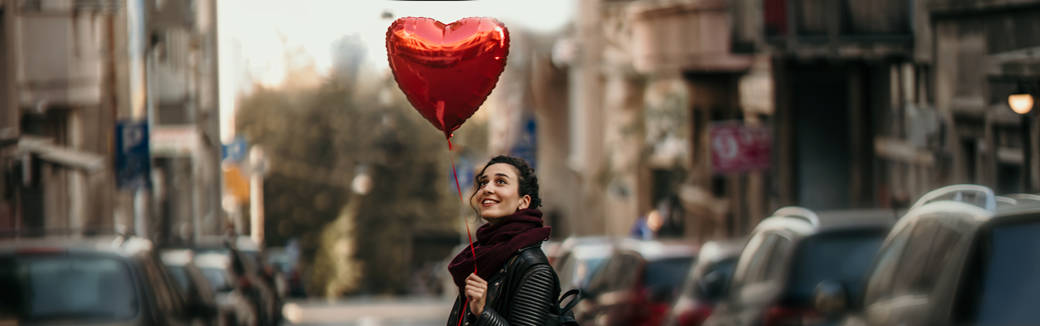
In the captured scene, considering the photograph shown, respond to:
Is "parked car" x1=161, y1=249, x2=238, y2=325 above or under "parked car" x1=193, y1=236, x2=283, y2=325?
above

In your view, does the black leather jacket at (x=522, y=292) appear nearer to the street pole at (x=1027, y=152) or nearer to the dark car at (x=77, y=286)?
the dark car at (x=77, y=286)

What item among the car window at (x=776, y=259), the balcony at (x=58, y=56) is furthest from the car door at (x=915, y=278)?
the balcony at (x=58, y=56)

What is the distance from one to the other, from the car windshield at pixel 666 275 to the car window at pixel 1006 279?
8.69 metres

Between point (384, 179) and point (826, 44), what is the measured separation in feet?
128

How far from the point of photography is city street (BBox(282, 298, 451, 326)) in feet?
115

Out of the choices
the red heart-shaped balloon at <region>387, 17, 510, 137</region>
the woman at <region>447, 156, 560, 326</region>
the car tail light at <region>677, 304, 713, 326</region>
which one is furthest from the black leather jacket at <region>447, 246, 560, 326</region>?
the car tail light at <region>677, 304, 713, 326</region>

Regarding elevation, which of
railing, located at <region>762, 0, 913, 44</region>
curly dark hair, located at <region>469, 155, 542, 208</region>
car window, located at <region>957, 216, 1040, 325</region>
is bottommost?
car window, located at <region>957, 216, 1040, 325</region>

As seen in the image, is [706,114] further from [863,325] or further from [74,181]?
[863,325]

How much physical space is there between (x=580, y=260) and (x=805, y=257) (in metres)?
4.46

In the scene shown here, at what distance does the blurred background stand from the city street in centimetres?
20

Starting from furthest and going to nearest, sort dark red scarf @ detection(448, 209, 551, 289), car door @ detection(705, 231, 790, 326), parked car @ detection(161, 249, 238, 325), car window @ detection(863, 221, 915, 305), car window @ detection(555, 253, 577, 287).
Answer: car window @ detection(555, 253, 577, 287) → parked car @ detection(161, 249, 238, 325) → car door @ detection(705, 231, 790, 326) → car window @ detection(863, 221, 915, 305) → dark red scarf @ detection(448, 209, 551, 289)

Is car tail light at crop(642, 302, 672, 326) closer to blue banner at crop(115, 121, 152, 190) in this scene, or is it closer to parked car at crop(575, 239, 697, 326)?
parked car at crop(575, 239, 697, 326)

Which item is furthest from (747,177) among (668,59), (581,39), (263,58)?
(263,58)

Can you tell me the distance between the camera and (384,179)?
2434 inches
